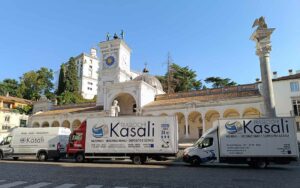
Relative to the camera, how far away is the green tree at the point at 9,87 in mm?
70188

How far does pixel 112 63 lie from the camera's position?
152 ft

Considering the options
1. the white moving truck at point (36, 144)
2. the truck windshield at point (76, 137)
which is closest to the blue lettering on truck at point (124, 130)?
the truck windshield at point (76, 137)

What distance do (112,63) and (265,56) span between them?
30.6 m

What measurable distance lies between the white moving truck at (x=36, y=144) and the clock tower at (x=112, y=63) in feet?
76.4

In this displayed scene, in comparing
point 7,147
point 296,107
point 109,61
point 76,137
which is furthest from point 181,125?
point 7,147

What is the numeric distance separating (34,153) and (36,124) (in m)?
29.6

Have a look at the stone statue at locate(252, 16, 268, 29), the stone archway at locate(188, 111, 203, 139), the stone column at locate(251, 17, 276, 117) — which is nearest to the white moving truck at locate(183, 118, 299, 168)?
the stone column at locate(251, 17, 276, 117)

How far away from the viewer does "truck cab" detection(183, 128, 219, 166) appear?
16109 millimetres

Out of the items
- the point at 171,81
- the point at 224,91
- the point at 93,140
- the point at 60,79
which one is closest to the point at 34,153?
the point at 93,140

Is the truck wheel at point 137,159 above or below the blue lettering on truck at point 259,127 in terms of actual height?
below

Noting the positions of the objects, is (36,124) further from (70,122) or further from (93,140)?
(93,140)

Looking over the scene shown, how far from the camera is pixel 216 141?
16328mm

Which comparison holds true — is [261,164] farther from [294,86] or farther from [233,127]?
[294,86]

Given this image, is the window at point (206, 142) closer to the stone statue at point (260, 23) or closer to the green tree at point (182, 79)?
the stone statue at point (260, 23)
